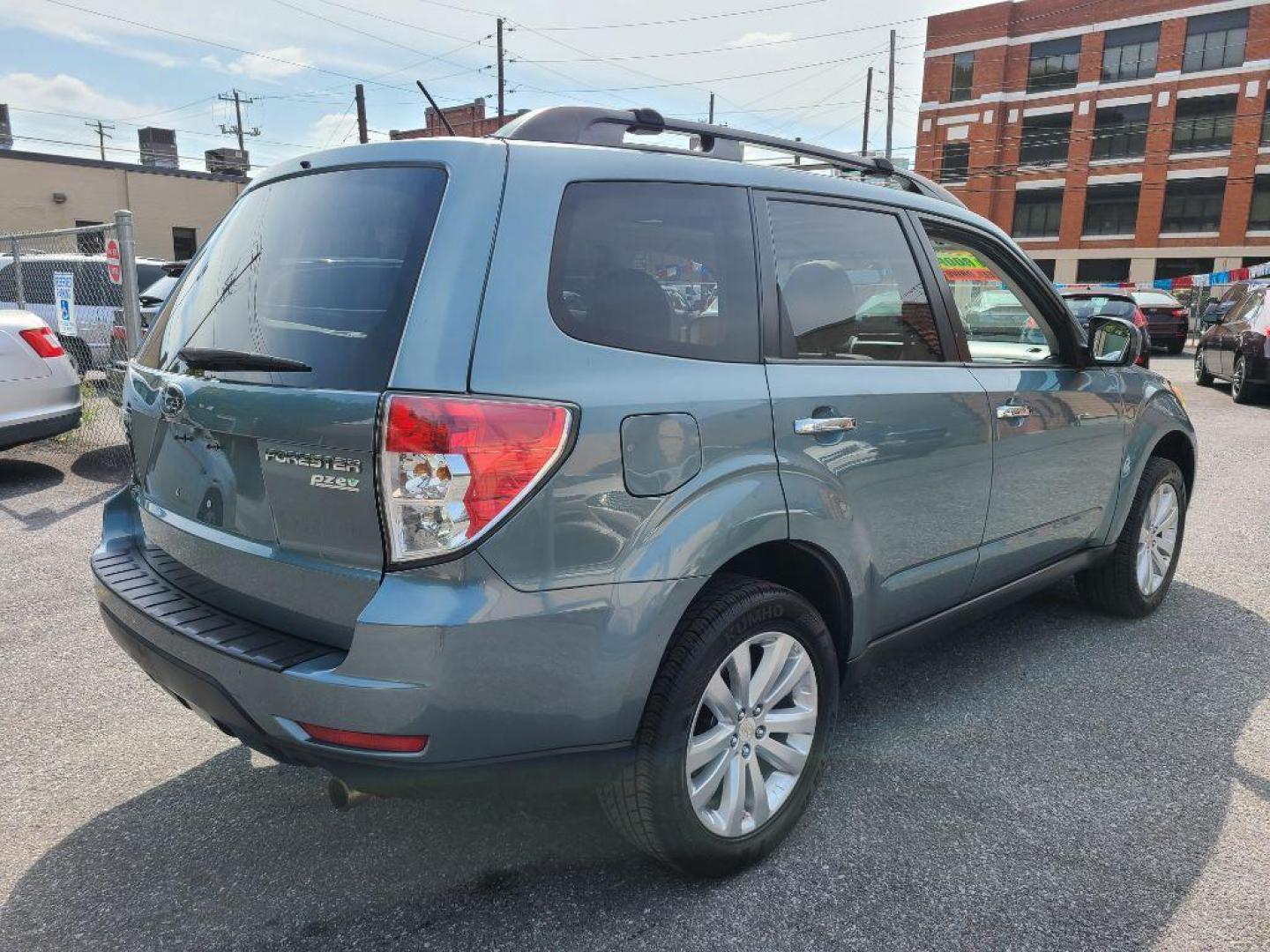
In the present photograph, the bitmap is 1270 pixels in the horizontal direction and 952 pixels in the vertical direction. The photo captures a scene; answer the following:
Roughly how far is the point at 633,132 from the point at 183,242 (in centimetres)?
4003

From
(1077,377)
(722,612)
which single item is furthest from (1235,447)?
(722,612)

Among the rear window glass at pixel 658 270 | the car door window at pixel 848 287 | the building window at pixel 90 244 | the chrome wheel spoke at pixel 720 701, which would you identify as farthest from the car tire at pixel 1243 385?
the building window at pixel 90 244

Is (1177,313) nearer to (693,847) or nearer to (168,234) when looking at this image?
(693,847)

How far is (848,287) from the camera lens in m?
2.84

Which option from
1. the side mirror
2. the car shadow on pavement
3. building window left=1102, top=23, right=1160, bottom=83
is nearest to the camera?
the car shadow on pavement

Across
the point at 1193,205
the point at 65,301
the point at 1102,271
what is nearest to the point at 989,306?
the point at 65,301

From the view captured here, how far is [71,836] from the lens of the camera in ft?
8.69

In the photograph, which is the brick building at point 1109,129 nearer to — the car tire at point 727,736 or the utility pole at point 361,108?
the utility pole at point 361,108

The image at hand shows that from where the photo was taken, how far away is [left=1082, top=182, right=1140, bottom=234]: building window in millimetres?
44438

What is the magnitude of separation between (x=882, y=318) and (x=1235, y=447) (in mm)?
8244

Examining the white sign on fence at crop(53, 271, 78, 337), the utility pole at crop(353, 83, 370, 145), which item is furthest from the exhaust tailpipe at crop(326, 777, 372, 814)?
the utility pole at crop(353, 83, 370, 145)

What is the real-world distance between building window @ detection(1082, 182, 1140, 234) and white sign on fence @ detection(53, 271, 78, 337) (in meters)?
47.0

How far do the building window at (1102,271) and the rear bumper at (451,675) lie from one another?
159 ft

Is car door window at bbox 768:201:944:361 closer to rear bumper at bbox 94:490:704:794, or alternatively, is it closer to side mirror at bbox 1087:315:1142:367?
rear bumper at bbox 94:490:704:794
